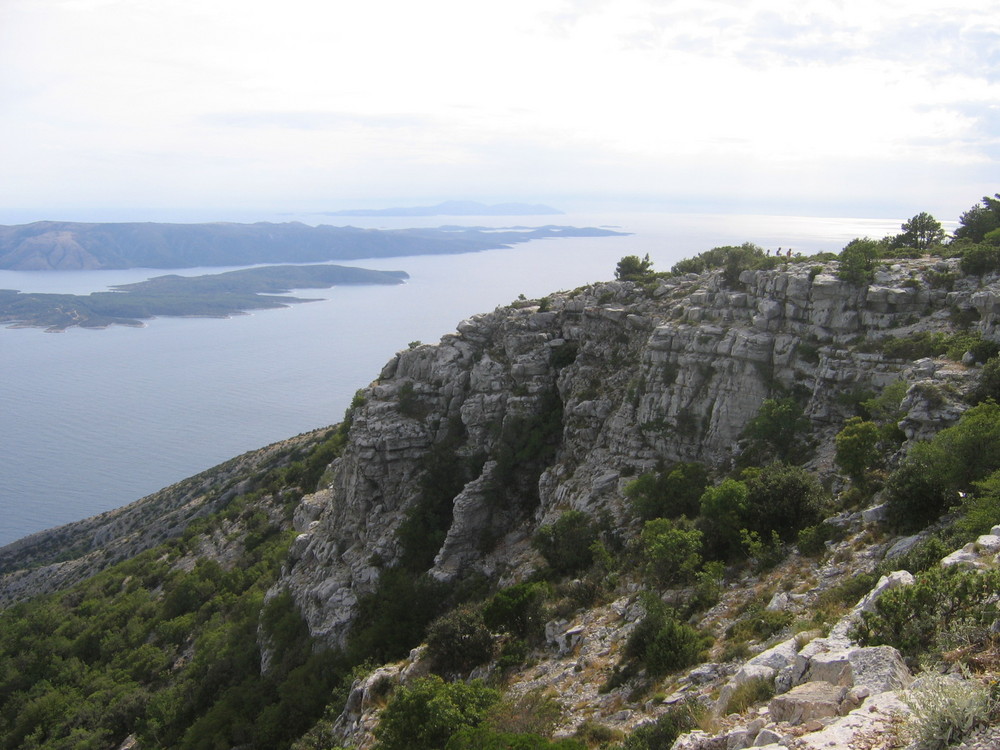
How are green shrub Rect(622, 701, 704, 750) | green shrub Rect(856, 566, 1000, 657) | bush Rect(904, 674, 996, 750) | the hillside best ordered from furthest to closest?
1. the hillside
2. green shrub Rect(622, 701, 704, 750)
3. green shrub Rect(856, 566, 1000, 657)
4. bush Rect(904, 674, 996, 750)

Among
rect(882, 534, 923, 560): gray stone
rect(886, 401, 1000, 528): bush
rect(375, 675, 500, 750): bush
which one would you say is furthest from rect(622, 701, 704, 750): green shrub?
rect(886, 401, 1000, 528): bush

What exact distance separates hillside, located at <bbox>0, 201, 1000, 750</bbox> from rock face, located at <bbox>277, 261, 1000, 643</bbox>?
0.12 m

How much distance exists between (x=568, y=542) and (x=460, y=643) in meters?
5.18

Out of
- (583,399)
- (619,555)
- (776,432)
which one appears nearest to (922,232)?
(776,432)

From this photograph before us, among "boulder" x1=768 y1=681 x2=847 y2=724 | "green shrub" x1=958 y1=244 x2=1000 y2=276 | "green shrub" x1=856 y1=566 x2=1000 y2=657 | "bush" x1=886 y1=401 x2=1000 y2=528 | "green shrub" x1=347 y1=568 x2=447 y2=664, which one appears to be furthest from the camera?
"green shrub" x1=347 y1=568 x2=447 y2=664

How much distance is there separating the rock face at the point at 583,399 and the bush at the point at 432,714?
9.02m

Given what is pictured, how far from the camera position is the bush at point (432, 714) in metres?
13.5

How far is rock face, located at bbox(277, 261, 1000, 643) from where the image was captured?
22.9 meters

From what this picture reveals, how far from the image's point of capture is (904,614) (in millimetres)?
9273

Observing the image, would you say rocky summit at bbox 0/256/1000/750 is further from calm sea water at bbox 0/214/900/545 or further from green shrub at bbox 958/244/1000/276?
calm sea water at bbox 0/214/900/545

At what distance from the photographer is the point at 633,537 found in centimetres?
2122

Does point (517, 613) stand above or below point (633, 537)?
below

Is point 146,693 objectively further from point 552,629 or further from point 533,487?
point 552,629

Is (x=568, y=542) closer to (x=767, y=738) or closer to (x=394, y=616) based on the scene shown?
(x=394, y=616)
